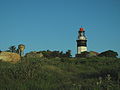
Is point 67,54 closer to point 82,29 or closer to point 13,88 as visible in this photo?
point 82,29

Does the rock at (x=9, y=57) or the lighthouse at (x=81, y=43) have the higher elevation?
the lighthouse at (x=81, y=43)

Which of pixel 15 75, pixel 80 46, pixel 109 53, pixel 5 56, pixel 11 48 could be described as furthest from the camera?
pixel 80 46

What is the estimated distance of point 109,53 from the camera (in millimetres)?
47938

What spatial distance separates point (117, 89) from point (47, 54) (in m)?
41.8

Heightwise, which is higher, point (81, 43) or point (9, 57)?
point (81, 43)

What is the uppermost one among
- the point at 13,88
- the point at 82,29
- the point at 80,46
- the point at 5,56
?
the point at 82,29

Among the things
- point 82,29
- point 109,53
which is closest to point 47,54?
point 109,53

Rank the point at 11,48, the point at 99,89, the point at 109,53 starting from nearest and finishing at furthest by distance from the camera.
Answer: the point at 99,89, the point at 109,53, the point at 11,48

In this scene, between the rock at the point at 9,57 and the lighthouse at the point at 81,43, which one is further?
the lighthouse at the point at 81,43

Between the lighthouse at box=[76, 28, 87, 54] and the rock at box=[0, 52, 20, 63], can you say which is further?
the lighthouse at box=[76, 28, 87, 54]

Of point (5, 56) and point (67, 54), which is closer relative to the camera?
point (5, 56)

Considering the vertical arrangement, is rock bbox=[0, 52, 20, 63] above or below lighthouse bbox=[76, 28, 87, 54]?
below

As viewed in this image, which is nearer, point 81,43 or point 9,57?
point 9,57

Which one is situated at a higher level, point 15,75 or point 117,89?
point 15,75
